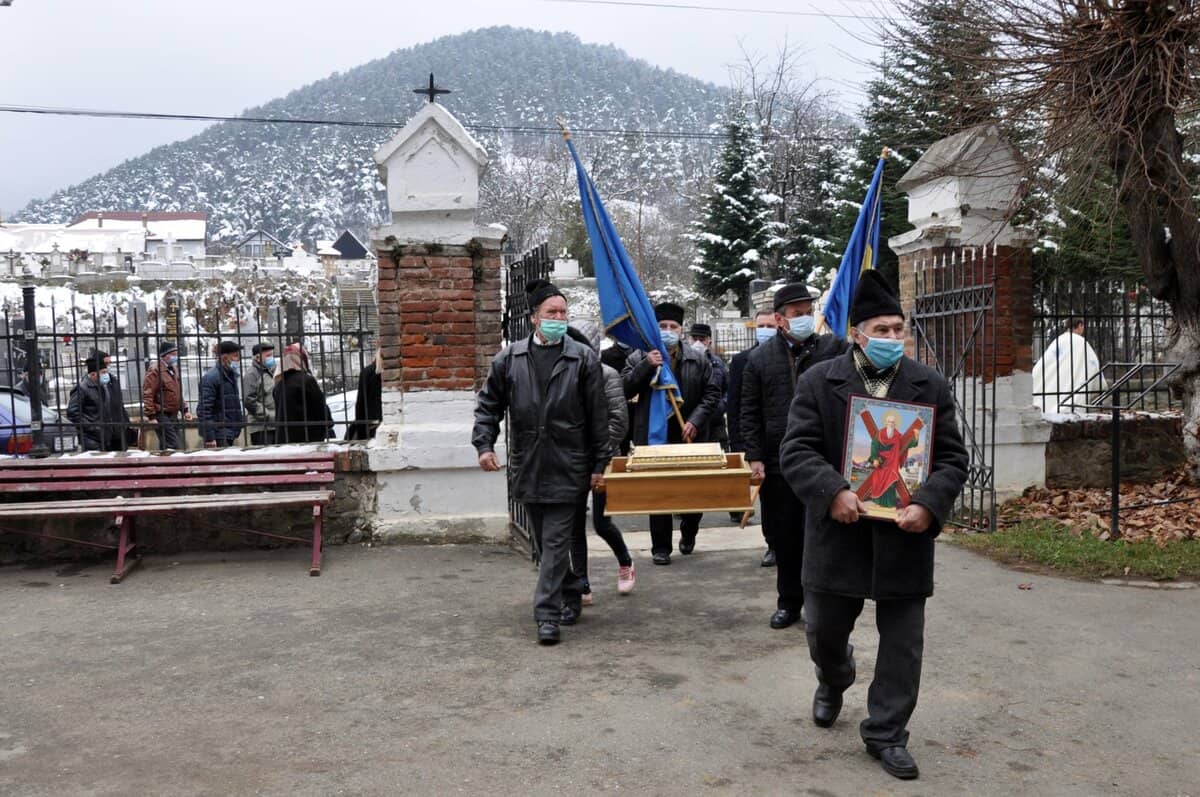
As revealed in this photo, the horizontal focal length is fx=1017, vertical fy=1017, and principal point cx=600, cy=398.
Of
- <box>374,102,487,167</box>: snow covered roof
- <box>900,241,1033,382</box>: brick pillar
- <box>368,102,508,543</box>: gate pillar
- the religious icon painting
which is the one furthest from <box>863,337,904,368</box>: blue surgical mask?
<box>900,241,1033,382</box>: brick pillar

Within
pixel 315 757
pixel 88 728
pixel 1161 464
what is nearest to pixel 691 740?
pixel 315 757

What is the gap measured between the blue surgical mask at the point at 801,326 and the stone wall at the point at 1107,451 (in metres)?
4.40

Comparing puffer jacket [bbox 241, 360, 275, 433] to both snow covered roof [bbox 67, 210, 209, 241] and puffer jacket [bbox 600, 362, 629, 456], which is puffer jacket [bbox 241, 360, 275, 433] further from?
snow covered roof [bbox 67, 210, 209, 241]

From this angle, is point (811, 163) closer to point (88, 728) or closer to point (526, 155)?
point (526, 155)

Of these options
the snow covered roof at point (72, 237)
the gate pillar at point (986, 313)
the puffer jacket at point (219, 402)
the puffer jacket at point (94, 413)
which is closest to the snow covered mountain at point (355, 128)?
the snow covered roof at point (72, 237)

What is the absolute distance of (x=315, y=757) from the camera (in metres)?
4.10

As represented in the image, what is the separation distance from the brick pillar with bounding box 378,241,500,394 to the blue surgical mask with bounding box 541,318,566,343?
2.33 m

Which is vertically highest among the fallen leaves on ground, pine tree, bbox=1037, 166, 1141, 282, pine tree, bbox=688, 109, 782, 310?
pine tree, bbox=688, 109, 782, 310

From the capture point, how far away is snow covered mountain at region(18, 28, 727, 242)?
134250 millimetres

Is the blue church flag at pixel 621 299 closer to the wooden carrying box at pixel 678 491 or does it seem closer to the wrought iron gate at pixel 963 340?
the wooden carrying box at pixel 678 491

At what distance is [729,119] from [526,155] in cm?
3032

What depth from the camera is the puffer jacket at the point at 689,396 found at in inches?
311

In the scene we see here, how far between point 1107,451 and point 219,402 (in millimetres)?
8328

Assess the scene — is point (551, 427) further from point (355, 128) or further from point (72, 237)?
point (355, 128)
